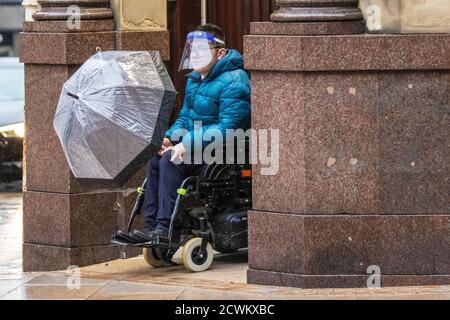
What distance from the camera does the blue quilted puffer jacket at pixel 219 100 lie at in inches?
404

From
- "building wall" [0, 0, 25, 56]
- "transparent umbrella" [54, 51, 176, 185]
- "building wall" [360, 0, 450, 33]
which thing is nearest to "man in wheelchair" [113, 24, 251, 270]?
"transparent umbrella" [54, 51, 176, 185]

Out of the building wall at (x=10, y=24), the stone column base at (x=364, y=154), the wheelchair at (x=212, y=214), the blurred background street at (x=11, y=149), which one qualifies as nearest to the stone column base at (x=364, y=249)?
the stone column base at (x=364, y=154)

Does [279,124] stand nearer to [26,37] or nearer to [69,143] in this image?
[69,143]

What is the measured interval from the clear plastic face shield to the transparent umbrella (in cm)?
32

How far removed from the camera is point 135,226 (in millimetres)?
11305

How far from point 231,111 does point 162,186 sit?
0.70 m

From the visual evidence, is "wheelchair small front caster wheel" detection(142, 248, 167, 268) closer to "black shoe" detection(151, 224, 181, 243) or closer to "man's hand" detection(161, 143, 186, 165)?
"black shoe" detection(151, 224, 181, 243)

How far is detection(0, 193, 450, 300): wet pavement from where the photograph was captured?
9305 mm

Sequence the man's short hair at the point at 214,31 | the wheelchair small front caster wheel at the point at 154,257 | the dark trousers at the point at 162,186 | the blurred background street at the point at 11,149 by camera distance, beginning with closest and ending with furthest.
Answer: the dark trousers at the point at 162,186 → the man's short hair at the point at 214,31 → the wheelchair small front caster wheel at the point at 154,257 → the blurred background street at the point at 11,149

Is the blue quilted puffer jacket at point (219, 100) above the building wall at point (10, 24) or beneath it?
beneath

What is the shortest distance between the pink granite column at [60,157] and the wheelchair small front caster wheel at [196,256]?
97cm

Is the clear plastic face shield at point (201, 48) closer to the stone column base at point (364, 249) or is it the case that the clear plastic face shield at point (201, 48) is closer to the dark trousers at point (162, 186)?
the dark trousers at point (162, 186)

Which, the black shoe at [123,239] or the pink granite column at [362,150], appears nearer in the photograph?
the pink granite column at [362,150]
